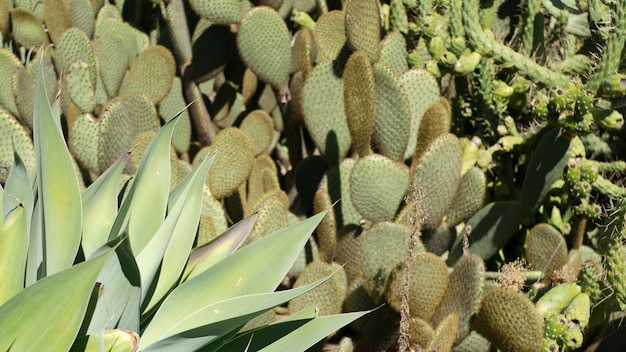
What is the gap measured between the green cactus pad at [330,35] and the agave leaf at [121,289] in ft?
7.19

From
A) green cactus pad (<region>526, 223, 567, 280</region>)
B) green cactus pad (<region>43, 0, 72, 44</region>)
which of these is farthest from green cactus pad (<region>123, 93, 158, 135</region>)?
green cactus pad (<region>526, 223, 567, 280</region>)

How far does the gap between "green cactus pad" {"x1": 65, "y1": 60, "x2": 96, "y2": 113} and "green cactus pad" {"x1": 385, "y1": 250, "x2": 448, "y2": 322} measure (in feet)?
5.24

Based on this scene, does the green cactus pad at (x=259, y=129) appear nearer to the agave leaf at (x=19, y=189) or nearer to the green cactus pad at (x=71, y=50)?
the green cactus pad at (x=71, y=50)

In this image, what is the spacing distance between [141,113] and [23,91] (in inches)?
21.0

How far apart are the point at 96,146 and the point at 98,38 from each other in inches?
44.3

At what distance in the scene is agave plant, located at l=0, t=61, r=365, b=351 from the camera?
5.06 ft

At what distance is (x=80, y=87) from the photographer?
3578 millimetres

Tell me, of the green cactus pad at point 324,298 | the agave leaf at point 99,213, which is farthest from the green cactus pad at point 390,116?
the agave leaf at point 99,213

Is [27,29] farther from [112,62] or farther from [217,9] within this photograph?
[217,9]

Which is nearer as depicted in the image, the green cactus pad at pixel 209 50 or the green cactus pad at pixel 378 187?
the green cactus pad at pixel 378 187

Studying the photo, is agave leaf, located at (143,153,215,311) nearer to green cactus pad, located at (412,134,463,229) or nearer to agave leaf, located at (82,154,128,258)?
agave leaf, located at (82,154,128,258)

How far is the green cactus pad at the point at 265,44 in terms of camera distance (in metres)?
3.90

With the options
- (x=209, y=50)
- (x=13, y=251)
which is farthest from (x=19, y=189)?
(x=209, y=50)

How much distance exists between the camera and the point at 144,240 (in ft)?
6.99
